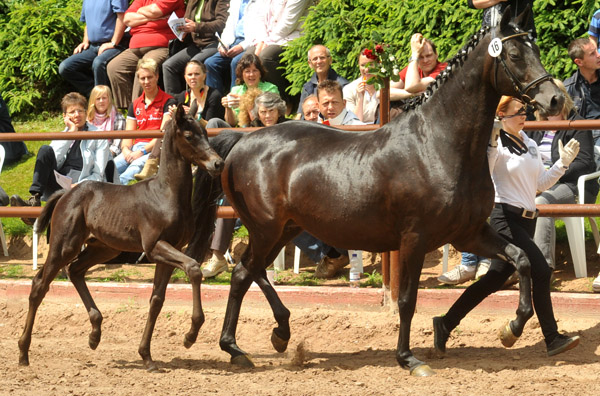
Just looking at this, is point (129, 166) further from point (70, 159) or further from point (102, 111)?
point (70, 159)

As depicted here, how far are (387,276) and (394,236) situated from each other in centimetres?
155

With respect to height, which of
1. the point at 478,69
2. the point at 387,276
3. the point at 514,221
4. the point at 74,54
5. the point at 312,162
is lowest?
the point at 387,276

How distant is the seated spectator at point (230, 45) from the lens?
11547 millimetres

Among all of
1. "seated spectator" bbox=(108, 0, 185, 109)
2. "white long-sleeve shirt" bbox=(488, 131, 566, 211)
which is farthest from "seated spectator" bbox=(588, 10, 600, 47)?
"seated spectator" bbox=(108, 0, 185, 109)

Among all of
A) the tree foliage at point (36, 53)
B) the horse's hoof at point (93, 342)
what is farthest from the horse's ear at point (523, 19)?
the tree foliage at point (36, 53)

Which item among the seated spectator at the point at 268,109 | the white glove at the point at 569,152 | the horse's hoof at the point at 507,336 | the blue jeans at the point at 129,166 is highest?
the seated spectator at the point at 268,109

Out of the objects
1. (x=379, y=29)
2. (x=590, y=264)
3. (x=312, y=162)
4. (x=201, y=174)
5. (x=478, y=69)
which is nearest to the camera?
(x=478, y=69)

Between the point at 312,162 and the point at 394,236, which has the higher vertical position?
the point at 312,162

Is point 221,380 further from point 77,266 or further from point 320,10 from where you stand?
point 320,10

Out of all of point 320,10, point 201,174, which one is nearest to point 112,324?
point 201,174

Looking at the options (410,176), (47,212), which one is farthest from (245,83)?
(410,176)

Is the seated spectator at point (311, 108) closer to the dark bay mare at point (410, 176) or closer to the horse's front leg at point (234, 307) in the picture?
the dark bay mare at point (410, 176)

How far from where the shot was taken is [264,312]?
8.01 m

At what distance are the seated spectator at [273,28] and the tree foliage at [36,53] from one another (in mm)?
3864
